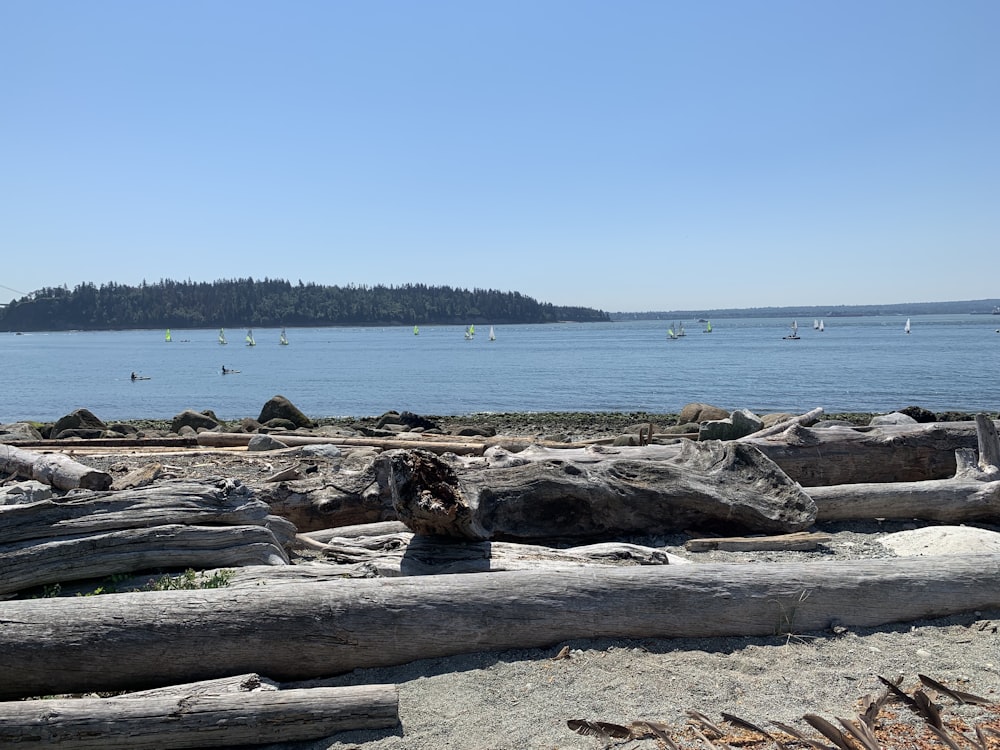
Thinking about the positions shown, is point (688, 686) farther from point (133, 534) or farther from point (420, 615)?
point (133, 534)

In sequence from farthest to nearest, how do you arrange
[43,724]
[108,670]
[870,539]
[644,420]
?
[644,420]
[870,539]
[108,670]
[43,724]

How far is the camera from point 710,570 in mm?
5016

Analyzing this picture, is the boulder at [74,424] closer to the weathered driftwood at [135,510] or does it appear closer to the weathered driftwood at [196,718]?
the weathered driftwood at [135,510]

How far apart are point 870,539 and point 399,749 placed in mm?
5615

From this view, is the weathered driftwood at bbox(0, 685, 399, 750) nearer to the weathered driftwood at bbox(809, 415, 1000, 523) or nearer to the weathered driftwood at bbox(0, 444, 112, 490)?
the weathered driftwood at bbox(0, 444, 112, 490)

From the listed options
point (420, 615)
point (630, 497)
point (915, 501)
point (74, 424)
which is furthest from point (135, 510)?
point (74, 424)

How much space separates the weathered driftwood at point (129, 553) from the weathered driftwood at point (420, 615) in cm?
80

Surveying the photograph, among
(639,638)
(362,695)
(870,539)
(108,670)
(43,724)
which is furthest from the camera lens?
(870,539)

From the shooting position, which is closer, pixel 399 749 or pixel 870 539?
pixel 399 749

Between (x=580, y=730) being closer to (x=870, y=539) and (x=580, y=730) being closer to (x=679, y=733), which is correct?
(x=679, y=733)

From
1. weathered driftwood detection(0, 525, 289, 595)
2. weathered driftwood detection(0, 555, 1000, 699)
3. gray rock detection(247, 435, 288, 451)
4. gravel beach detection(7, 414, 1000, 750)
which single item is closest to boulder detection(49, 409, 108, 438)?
gray rock detection(247, 435, 288, 451)

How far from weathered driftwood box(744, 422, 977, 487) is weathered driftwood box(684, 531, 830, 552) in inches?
81.0

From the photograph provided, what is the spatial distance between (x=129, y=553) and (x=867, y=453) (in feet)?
25.8

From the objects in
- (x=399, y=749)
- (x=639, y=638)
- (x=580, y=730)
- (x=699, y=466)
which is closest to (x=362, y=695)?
(x=399, y=749)
